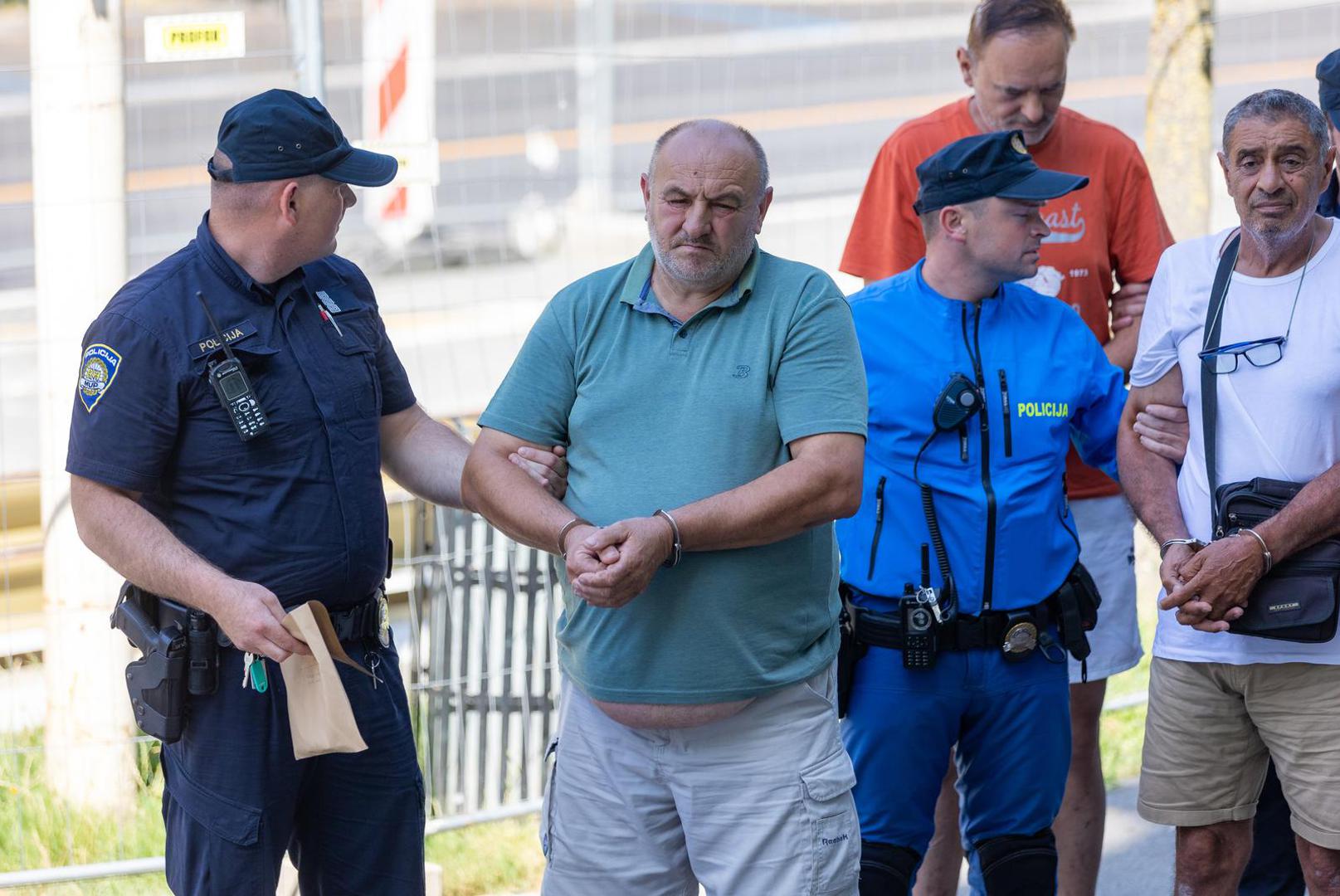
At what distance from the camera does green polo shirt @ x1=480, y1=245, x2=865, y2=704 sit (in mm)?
2938

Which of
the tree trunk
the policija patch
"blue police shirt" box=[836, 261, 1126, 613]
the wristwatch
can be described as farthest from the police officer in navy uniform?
the tree trunk

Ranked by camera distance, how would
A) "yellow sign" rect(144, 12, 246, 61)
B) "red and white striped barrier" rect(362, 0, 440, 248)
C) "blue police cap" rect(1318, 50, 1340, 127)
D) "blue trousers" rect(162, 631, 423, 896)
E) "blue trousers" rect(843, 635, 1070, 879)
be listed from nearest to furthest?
"blue trousers" rect(162, 631, 423, 896) → "blue trousers" rect(843, 635, 1070, 879) → "blue police cap" rect(1318, 50, 1340, 127) → "yellow sign" rect(144, 12, 246, 61) → "red and white striped barrier" rect(362, 0, 440, 248)

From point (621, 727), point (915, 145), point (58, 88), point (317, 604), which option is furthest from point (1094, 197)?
point (58, 88)

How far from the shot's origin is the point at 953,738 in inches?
143

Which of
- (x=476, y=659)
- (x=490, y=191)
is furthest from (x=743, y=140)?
(x=490, y=191)

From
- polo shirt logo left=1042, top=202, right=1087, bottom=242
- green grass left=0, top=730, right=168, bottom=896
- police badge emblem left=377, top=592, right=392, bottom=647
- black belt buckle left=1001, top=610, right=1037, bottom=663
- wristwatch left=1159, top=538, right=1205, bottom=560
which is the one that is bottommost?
green grass left=0, top=730, right=168, bottom=896

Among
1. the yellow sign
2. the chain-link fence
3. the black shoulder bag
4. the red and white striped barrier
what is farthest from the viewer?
the chain-link fence

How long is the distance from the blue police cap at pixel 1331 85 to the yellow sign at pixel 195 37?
2.83 m

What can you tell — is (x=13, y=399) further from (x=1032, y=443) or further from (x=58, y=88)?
(x=1032, y=443)

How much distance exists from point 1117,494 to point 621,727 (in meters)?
1.81

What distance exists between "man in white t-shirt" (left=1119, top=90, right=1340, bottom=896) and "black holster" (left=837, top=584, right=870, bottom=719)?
69 cm

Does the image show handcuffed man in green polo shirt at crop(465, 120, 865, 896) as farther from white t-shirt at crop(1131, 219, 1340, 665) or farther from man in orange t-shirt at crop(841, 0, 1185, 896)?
man in orange t-shirt at crop(841, 0, 1185, 896)

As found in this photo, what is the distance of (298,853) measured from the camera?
3430 mm

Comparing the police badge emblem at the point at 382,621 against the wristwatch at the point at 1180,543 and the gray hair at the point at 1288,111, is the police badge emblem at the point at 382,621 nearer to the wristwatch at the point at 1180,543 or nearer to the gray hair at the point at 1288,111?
the wristwatch at the point at 1180,543
